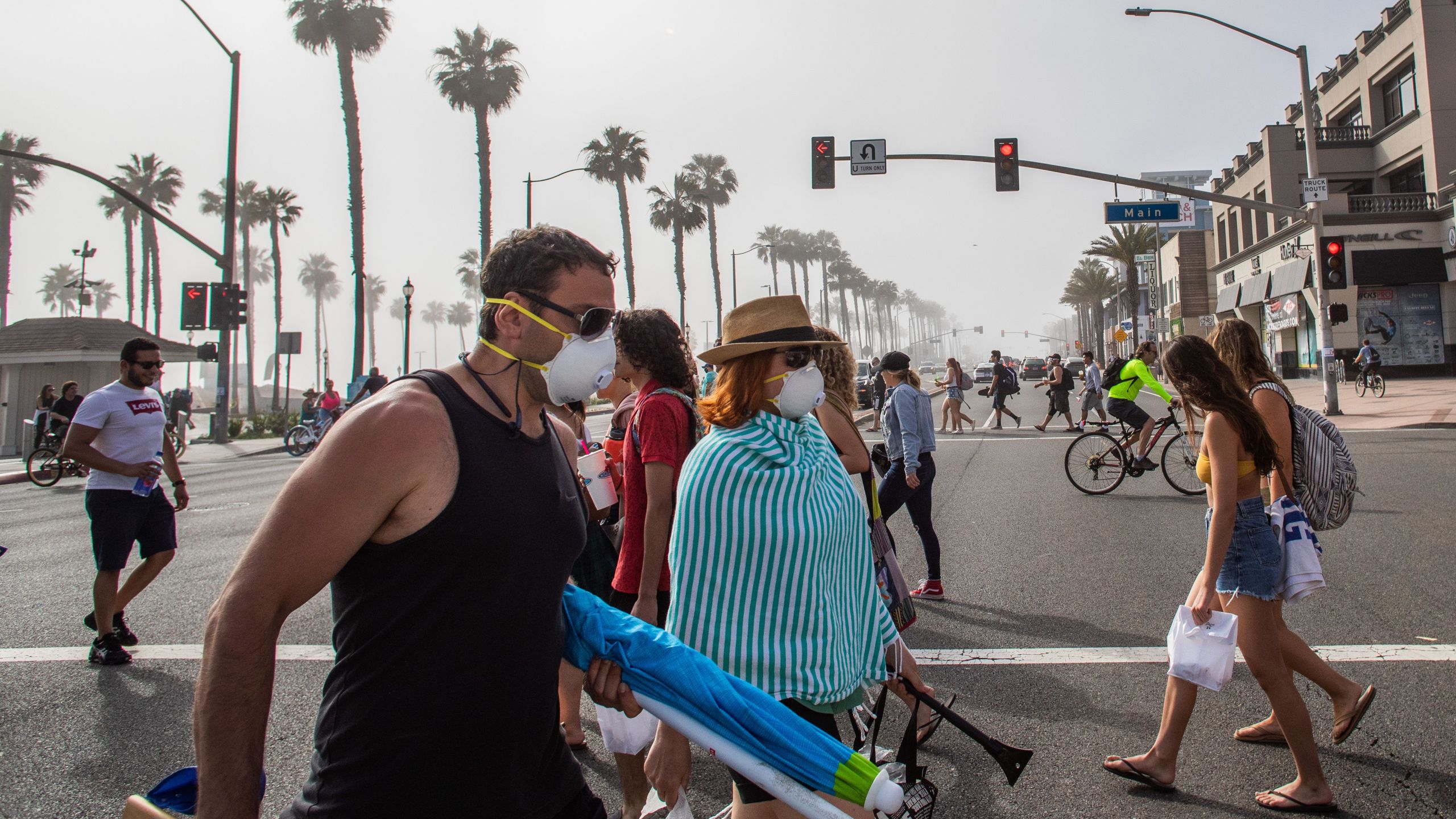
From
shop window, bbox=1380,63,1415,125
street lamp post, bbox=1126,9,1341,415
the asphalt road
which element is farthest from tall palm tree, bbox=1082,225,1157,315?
the asphalt road

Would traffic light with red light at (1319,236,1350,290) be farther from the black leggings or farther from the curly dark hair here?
the curly dark hair

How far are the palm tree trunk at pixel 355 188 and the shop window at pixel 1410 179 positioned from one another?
3655cm

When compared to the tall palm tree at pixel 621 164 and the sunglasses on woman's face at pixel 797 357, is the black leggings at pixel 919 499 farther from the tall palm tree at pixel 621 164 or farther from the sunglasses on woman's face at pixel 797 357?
the tall palm tree at pixel 621 164

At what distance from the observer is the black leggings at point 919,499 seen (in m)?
6.88

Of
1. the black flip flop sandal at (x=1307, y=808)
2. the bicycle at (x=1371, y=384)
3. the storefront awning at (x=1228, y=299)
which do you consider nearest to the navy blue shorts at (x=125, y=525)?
the black flip flop sandal at (x=1307, y=808)

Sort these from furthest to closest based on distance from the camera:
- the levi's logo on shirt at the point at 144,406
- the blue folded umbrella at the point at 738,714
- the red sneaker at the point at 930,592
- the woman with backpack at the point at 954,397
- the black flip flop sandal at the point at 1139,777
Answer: the woman with backpack at the point at 954,397 < the red sneaker at the point at 930,592 < the levi's logo on shirt at the point at 144,406 < the black flip flop sandal at the point at 1139,777 < the blue folded umbrella at the point at 738,714

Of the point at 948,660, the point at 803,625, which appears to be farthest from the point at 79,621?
the point at 803,625

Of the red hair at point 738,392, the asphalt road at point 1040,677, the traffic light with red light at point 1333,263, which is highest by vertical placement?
the traffic light with red light at point 1333,263

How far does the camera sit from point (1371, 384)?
26.8m

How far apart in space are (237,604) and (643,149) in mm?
47776

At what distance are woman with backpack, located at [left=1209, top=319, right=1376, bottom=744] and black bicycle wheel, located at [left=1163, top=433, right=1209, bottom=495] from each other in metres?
7.65

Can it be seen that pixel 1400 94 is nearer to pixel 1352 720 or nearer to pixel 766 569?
pixel 1352 720

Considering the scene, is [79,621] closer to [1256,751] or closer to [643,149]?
[1256,751]

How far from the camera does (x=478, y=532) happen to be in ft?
5.52
